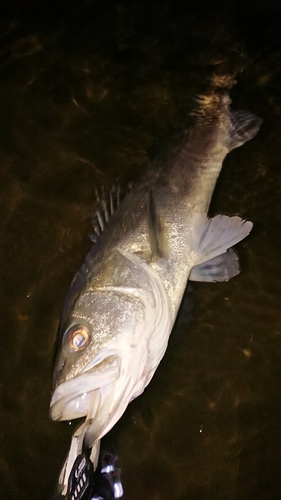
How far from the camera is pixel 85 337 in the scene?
215 centimetres

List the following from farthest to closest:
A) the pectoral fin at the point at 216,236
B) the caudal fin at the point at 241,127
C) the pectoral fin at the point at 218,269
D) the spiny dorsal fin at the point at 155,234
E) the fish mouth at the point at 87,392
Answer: the caudal fin at the point at 241,127 < the pectoral fin at the point at 218,269 < the pectoral fin at the point at 216,236 < the spiny dorsal fin at the point at 155,234 < the fish mouth at the point at 87,392

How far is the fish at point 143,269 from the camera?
2.07 metres

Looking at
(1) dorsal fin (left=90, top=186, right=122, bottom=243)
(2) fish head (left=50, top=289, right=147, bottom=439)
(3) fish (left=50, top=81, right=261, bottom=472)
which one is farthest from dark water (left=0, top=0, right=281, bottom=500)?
(2) fish head (left=50, top=289, right=147, bottom=439)

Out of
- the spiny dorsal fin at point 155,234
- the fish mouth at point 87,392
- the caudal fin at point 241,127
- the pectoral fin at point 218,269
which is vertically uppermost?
the caudal fin at point 241,127

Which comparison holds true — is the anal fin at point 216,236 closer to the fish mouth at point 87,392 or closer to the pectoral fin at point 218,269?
the pectoral fin at point 218,269

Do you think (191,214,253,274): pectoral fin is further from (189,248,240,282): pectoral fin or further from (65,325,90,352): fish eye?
(65,325,90,352): fish eye

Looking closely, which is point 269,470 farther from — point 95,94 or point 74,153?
point 95,94

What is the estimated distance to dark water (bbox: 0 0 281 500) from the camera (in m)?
2.78

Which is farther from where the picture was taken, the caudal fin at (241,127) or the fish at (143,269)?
the caudal fin at (241,127)

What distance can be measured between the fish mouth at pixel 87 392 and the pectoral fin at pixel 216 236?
42.2 inches

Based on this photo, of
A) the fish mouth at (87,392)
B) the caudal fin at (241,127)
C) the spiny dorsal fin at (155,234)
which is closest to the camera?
the fish mouth at (87,392)

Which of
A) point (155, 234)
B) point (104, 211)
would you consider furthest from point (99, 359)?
point (104, 211)

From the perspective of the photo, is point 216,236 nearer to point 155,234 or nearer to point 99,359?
point 155,234

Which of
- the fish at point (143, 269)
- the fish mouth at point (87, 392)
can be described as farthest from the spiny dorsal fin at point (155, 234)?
the fish mouth at point (87, 392)
